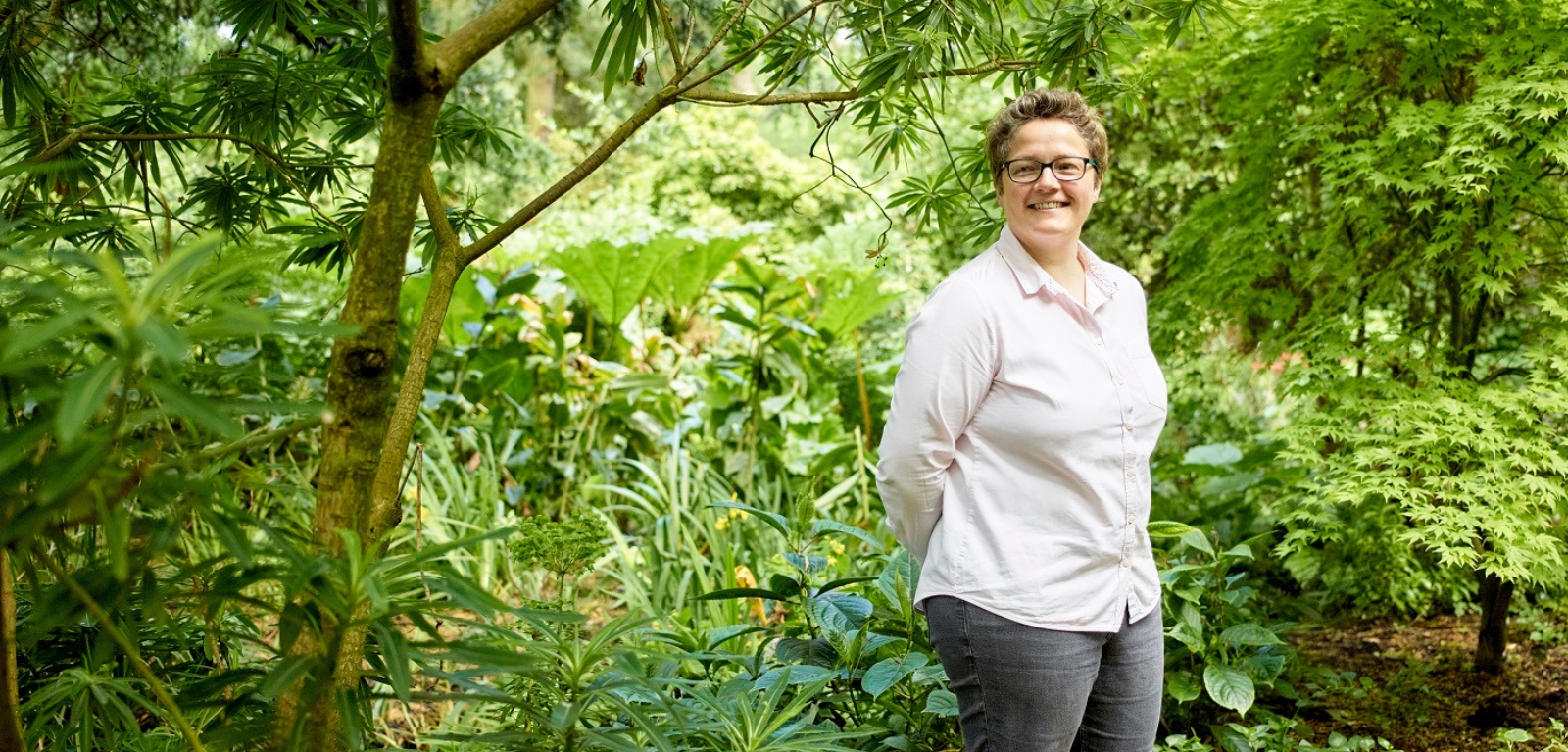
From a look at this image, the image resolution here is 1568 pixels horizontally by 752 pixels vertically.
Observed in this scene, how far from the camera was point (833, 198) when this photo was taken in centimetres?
1032

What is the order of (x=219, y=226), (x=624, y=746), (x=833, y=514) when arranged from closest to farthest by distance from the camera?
(x=624, y=746)
(x=219, y=226)
(x=833, y=514)

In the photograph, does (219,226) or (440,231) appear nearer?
(440,231)

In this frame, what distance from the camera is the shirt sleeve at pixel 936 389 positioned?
174 centimetres

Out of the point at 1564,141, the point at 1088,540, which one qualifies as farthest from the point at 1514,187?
the point at 1088,540

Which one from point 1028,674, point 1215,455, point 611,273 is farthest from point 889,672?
point 611,273

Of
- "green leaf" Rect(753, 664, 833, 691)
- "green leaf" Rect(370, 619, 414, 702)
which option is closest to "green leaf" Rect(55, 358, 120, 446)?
"green leaf" Rect(370, 619, 414, 702)

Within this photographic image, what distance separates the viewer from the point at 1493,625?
3066 millimetres

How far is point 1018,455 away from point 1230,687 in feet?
3.60

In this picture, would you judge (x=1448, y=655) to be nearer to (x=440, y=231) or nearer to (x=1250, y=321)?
(x=1250, y=321)

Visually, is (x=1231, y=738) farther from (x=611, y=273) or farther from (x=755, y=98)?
(x=611, y=273)

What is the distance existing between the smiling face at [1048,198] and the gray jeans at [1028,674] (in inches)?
22.2

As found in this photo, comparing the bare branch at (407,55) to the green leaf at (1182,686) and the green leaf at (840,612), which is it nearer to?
the green leaf at (840,612)

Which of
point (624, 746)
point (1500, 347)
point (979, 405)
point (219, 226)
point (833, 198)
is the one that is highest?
point (833, 198)

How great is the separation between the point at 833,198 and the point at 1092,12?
8564mm
